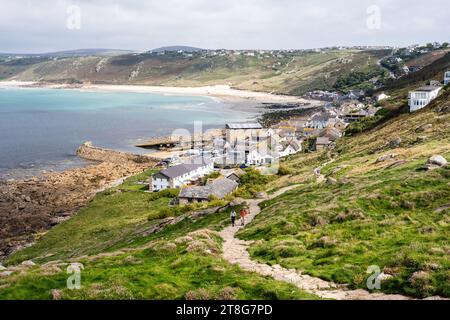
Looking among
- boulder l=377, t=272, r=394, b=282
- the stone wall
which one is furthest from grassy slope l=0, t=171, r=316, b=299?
the stone wall

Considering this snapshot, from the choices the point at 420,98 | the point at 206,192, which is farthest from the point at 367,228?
the point at 420,98

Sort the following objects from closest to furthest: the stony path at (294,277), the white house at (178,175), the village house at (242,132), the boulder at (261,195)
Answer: the stony path at (294,277) → the boulder at (261,195) → the white house at (178,175) → the village house at (242,132)

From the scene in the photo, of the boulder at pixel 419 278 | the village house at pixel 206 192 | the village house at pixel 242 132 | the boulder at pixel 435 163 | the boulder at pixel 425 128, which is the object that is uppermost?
the boulder at pixel 425 128

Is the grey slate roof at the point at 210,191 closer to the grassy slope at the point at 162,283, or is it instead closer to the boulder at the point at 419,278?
the grassy slope at the point at 162,283

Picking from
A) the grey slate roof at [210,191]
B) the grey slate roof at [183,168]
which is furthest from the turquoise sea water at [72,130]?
the grey slate roof at [210,191]

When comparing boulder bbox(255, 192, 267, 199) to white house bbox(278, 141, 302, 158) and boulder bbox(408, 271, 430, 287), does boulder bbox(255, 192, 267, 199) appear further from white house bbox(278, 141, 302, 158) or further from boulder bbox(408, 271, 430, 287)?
white house bbox(278, 141, 302, 158)

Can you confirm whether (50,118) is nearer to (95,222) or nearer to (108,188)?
(108,188)

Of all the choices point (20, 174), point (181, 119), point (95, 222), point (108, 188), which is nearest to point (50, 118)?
point (181, 119)

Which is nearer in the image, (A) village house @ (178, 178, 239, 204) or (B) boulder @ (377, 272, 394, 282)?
(B) boulder @ (377, 272, 394, 282)
